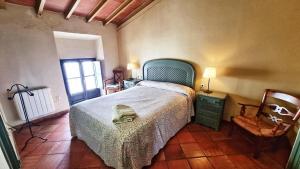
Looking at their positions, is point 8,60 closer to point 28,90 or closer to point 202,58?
point 28,90

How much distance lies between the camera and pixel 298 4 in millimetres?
1882

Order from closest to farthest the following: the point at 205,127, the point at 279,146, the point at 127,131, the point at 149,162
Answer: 1. the point at 127,131
2. the point at 149,162
3. the point at 279,146
4. the point at 205,127

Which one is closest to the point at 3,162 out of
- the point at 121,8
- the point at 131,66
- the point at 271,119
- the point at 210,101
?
the point at 210,101

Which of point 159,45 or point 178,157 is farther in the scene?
point 159,45

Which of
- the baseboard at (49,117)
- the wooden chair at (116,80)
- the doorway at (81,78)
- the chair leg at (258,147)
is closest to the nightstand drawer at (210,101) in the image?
the chair leg at (258,147)

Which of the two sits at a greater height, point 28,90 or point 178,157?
point 28,90

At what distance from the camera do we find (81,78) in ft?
14.0

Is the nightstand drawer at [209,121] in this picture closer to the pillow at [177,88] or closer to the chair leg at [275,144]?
the pillow at [177,88]

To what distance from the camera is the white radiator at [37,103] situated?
107 inches

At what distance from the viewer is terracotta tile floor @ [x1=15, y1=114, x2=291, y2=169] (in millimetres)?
1881

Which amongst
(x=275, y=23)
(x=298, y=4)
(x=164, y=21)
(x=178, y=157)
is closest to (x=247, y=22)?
(x=275, y=23)

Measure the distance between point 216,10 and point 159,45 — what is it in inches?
57.1

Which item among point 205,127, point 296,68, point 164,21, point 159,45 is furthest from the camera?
point 159,45

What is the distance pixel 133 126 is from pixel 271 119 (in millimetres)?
2224
